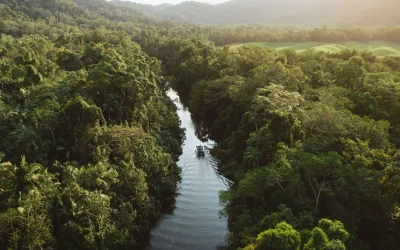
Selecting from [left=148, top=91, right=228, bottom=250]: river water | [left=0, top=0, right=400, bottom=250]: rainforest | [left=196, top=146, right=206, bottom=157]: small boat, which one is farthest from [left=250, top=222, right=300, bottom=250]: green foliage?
[left=196, top=146, right=206, bottom=157]: small boat

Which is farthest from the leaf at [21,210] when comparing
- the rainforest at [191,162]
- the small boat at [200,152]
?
the small boat at [200,152]

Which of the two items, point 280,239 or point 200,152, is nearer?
point 280,239

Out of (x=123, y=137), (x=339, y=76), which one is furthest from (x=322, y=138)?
(x=339, y=76)

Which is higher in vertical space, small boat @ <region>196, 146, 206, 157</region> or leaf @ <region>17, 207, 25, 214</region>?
leaf @ <region>17, 207, 25, 214</region>

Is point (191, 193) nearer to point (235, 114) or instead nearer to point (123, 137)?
point (123, 137)

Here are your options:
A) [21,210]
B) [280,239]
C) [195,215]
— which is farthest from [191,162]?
[280,239]

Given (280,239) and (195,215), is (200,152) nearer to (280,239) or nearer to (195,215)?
(195,215)

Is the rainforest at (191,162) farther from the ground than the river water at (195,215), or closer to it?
farther from the ground

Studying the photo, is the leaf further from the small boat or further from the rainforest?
the small boat

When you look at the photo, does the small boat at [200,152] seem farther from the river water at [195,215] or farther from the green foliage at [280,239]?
the green foliage at [280,239]
